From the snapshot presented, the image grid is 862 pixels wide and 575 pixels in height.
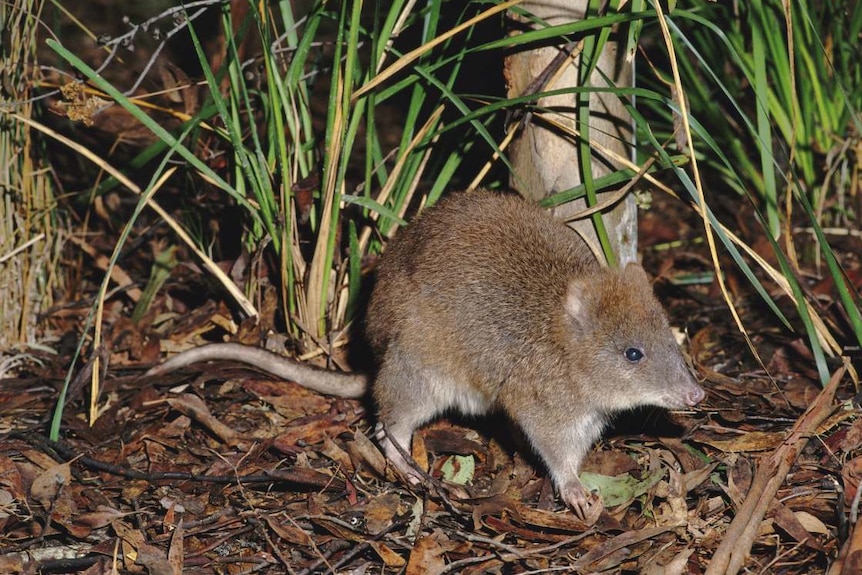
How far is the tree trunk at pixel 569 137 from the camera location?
440 cm

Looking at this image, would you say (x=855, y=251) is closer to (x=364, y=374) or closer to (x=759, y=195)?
(x=759, y=195)

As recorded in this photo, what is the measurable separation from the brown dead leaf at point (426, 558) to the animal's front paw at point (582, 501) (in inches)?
23.7

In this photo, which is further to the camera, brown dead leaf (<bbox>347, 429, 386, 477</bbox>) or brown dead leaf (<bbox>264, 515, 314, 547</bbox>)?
brown dead leaf (<bbox>347, 429, 386, 477</bbox>)

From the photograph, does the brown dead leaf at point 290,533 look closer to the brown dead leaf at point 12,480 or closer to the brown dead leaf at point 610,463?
the brown dead leaf at point 12,480

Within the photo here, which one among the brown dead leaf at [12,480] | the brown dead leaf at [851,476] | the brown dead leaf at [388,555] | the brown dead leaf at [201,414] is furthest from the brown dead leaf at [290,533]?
the brown dead leaf at [851,476]

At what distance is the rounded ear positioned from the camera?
13.8 feet

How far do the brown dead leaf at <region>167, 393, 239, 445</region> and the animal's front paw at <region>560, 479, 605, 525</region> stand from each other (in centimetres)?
144

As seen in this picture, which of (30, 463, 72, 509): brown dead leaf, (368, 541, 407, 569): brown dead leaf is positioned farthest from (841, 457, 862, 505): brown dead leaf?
(30, 463, 72, 509): brown dead leaf

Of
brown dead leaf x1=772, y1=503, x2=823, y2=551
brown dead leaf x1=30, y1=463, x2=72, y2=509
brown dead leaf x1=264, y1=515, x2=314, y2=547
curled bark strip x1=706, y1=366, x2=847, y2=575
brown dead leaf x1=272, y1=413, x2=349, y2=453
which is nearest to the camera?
curled bark strip x1=706, y1=366, x2=847, y2=575

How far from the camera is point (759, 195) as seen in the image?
5.97 metres

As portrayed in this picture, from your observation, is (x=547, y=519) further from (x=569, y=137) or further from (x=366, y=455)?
(x=569, y=137)

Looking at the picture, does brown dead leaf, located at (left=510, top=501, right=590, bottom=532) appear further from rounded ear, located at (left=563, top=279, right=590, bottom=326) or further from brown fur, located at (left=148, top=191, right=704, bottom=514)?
rounded ear, located at (left=563, top=279, right=590, bottom=326)

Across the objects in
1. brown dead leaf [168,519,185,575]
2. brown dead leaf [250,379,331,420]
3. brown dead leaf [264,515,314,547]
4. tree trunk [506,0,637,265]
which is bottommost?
brown dead leaf [168,519,185,575]

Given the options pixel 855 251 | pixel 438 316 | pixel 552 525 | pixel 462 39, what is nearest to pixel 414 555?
pixel 552 525
